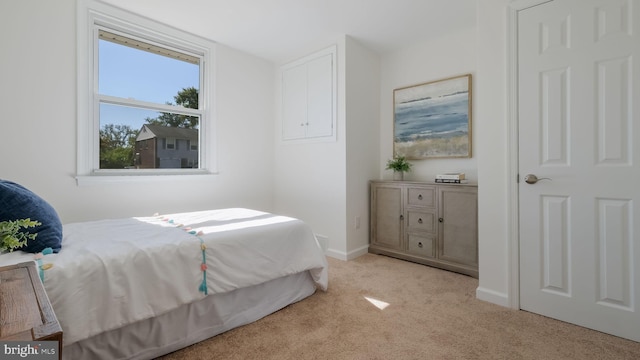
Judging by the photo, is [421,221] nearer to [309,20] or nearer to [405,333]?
[405,333]

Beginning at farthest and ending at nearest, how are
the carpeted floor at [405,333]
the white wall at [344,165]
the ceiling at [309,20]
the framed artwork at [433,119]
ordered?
the white wall at [344,165] < the framed artwork at [433,119] < the ceiling at [309,20] < the carpeted floor at [405,333]

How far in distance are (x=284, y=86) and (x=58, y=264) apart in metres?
3.23

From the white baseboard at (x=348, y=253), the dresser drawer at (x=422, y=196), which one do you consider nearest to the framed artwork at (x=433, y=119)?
the dresser drawer at (x=422, y=196)

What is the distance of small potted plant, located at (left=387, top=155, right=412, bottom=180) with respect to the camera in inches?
138

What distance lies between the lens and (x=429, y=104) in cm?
Answer: 349

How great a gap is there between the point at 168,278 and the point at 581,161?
8.65 feet

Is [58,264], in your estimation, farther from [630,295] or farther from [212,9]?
[630,295]

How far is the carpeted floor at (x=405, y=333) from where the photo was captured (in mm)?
1673

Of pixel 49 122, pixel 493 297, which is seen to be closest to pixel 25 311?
pixel 49 122

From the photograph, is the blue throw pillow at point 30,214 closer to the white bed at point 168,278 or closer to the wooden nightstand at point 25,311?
the white bed at point 168,278

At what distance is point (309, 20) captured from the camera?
3.02 m

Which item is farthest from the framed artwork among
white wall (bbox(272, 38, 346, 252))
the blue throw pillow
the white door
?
the blue throw pillow

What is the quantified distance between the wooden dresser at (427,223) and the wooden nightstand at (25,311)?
118 inches

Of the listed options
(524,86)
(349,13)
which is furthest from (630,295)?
(349,13)
